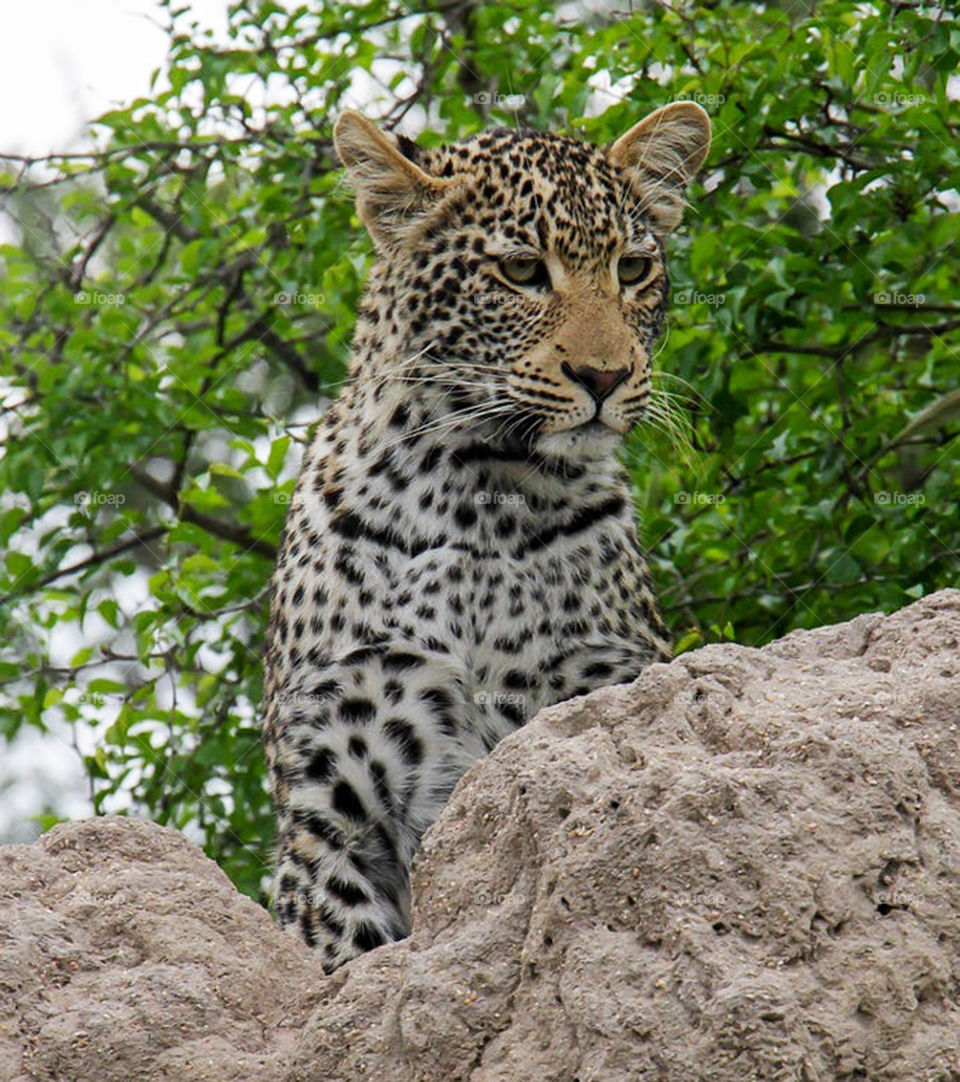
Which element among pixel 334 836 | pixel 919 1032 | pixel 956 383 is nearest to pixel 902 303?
pixel 956 383

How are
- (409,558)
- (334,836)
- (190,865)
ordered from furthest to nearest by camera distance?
(409,558)
(334,836)
(190,865)

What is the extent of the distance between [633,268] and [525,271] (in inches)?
17.7

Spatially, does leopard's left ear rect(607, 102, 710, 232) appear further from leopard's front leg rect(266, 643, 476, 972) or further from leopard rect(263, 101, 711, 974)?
leopard's front leg rect(266, 643, 476, 972)

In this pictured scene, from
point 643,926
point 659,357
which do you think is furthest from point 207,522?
point 643,926

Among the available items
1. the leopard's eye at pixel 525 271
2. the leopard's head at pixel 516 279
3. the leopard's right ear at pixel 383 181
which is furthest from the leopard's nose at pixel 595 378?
the leopard's right ear at pixel 383 181

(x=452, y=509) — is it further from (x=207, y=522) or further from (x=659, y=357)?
(x=207, y=522)

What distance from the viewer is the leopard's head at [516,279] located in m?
6.33

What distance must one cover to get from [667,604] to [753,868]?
5471 millimetres

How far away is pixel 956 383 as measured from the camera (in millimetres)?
8891

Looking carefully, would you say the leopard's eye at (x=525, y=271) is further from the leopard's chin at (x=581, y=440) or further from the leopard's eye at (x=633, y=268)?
the leopard's chin at (x=581, y=440)

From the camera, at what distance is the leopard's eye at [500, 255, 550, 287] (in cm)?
661

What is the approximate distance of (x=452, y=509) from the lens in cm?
655

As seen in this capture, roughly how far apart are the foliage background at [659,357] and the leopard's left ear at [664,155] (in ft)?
2.28

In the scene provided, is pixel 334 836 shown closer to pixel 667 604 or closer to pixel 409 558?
pixel 409 558
